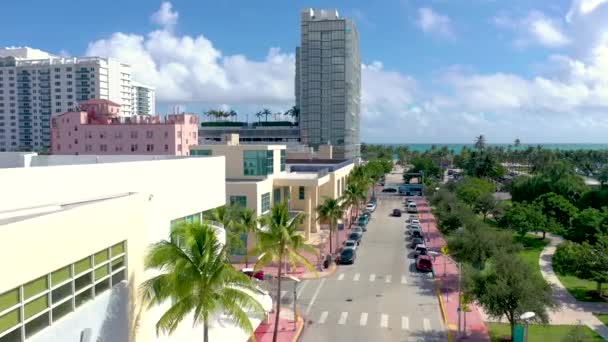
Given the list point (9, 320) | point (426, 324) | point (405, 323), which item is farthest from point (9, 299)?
point (426, 324)

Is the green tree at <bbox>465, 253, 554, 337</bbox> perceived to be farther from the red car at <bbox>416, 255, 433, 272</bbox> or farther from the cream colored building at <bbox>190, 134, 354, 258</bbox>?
the cream colored building at <bbox>190, 134, 354, 258</bbox>

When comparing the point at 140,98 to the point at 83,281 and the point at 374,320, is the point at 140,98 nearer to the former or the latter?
the point at 374,320

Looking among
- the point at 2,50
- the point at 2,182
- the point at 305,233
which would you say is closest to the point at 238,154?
the point at 305,233

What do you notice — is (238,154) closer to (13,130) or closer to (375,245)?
(375,245)

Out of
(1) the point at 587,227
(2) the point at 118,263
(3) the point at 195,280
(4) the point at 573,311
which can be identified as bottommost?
(4) the point at 573,311

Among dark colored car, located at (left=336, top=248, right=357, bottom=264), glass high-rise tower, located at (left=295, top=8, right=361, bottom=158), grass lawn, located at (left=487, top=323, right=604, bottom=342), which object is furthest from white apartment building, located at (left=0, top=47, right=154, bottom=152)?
grass lawn, located at (left=487, top=323, right=604, bottom=342)

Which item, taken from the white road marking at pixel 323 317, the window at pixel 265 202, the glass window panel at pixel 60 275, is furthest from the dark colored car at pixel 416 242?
the glass window panel at pixel 60 275

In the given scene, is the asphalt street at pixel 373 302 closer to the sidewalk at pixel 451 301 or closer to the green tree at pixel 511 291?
the sidewalk at pixel 451 301
